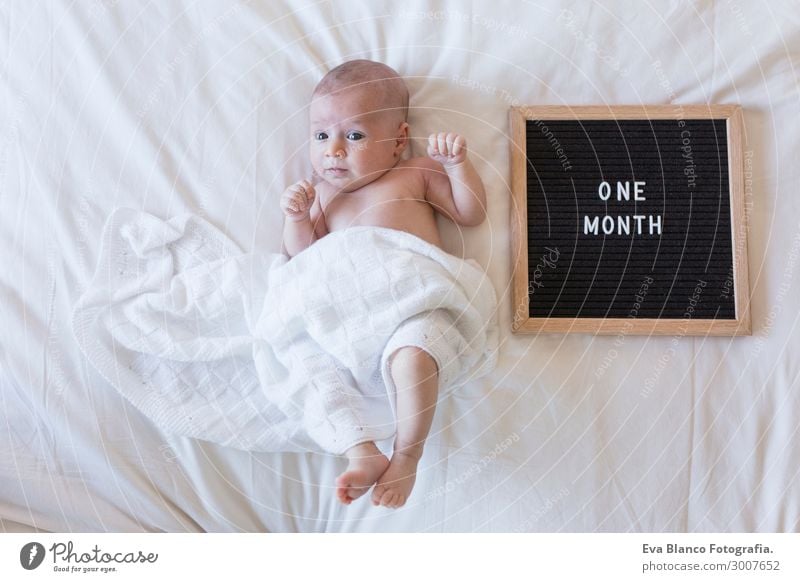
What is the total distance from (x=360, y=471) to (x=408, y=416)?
0.23ft

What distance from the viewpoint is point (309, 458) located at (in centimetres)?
83

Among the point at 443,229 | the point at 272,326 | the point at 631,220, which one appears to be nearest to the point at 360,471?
the point at 272,326

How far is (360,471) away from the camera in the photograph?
29.1 inches

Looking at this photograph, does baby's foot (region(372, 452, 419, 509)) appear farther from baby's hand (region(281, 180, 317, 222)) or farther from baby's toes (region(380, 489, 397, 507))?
baby's hand (region(281, 180, 317, 222))

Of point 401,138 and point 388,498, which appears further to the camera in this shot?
point 401,138

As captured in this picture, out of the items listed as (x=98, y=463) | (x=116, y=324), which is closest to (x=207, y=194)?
(x=116, y=324)

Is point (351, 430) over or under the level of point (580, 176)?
under

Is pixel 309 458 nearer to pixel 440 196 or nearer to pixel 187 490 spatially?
pixel 187 490

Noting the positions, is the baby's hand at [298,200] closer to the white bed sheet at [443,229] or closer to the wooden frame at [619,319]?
the white bed sheet at [443,229]

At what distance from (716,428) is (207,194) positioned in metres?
0.62

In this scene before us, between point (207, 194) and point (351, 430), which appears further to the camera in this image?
point (207, 194)
